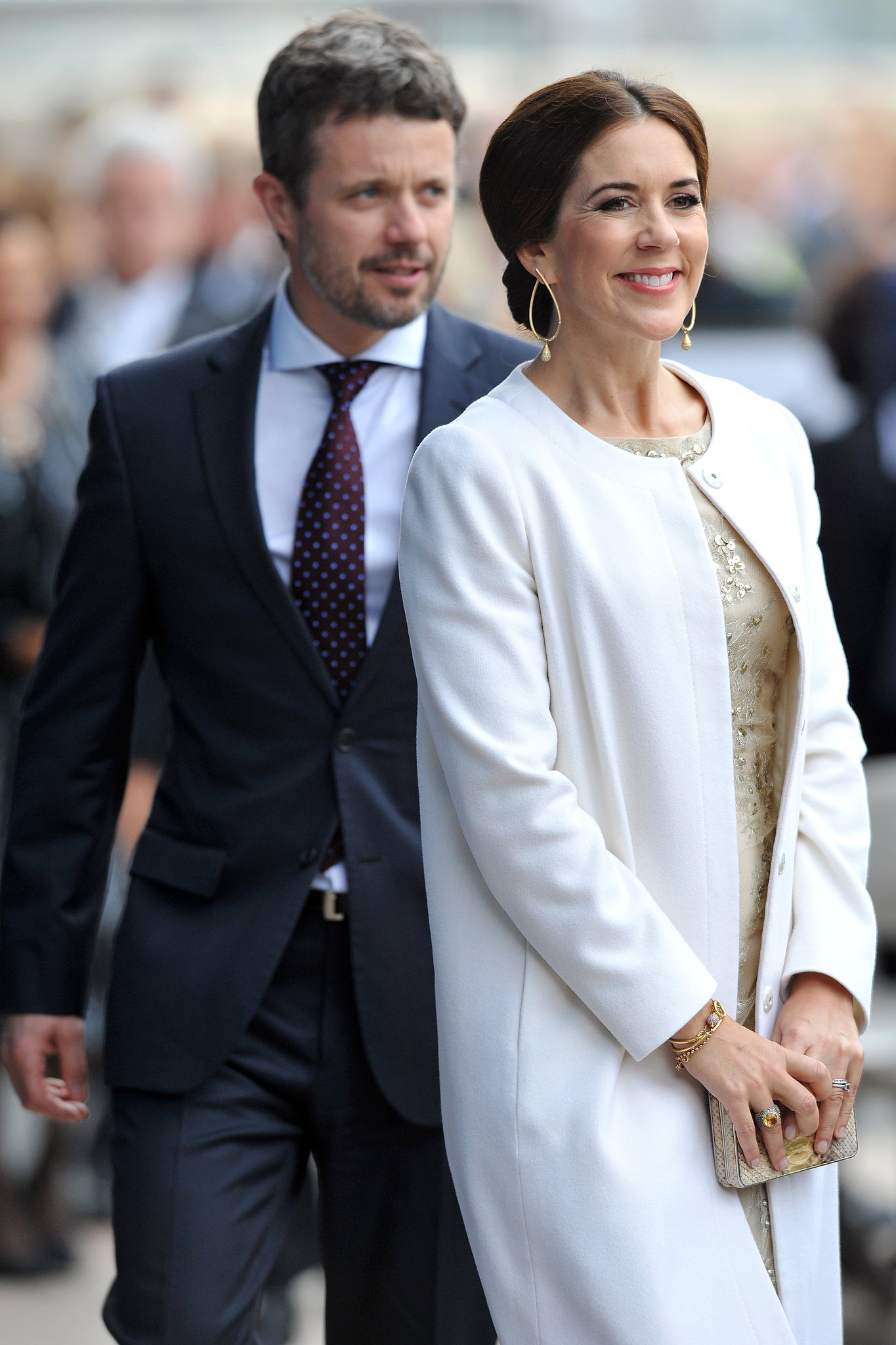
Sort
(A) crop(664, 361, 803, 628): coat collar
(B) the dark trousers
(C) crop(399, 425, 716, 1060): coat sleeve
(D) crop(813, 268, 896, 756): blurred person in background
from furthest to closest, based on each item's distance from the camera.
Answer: (D) crop(813, 268, 896, 756): blurred person in background < (B) the dark trousers < (A) crop(664, 361, 803, 628): coat collar < (C) crop(399, 425, 716, 1060): coat sleeve

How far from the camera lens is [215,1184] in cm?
197

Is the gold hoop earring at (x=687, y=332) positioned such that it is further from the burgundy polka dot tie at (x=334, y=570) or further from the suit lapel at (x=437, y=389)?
the burgundy polka dot tie at (x=334, y=570)

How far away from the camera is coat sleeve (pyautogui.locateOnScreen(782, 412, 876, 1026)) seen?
5.37 ft

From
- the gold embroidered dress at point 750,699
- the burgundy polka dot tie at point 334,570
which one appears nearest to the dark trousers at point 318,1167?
the burgundy polka dot tie at point 334,570

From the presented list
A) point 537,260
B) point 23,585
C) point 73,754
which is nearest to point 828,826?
point 537,260

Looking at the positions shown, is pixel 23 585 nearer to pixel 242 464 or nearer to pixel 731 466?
pixel 242 464

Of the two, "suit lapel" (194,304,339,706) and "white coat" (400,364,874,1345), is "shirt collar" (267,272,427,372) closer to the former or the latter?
"suit lapel" (194,304,339,706)

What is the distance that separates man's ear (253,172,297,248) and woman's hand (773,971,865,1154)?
3.66 feet

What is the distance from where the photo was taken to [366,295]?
205 centimetres

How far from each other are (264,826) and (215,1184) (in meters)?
0.40

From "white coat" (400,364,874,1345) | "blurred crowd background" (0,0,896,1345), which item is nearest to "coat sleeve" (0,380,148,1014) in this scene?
"white coat" (400,364,874,1345)

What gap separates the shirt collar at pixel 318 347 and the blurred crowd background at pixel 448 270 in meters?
0.32

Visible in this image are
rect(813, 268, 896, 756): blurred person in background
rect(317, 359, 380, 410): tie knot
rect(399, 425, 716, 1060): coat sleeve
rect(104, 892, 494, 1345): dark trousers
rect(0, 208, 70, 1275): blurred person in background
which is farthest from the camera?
rect(813, 268, 896, 756): blurred person in background

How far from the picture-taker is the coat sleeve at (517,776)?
151cm
